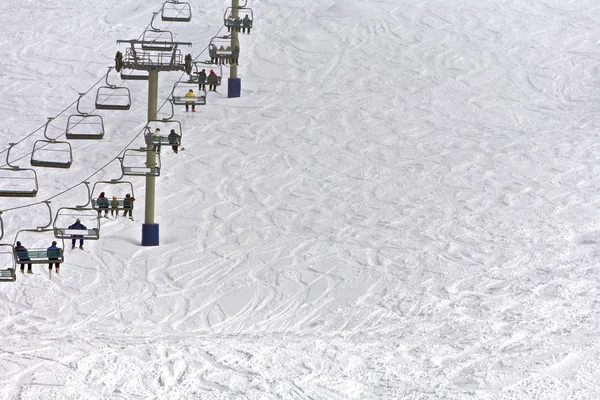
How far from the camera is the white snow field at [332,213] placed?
17.2 m

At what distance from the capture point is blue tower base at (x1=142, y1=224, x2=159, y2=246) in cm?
2319

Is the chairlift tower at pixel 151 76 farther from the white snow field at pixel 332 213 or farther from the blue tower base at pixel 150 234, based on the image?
the white snow field at pixel 332 213

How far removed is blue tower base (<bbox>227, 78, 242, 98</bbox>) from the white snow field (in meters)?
0.31

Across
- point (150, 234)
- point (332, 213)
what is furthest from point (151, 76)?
point (332, 213)

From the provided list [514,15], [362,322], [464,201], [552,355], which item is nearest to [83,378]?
[362,322]

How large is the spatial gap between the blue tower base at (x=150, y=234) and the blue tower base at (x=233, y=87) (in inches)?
375

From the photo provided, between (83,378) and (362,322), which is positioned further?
(362,322)

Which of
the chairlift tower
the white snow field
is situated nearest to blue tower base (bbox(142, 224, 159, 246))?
the chairlift tower

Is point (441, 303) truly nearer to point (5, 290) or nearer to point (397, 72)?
point (5, 290)

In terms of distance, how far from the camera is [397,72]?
34.2 meters

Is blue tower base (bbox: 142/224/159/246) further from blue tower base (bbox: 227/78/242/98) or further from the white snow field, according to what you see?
blue tower base (bbox: 227/78/242/98)

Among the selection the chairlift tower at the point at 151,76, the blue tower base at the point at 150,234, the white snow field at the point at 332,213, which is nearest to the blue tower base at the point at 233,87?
the white snow field at the point at 332,213

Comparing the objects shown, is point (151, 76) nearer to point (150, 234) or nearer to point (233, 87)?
point (150, 234)

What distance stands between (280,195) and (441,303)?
6575 mm
